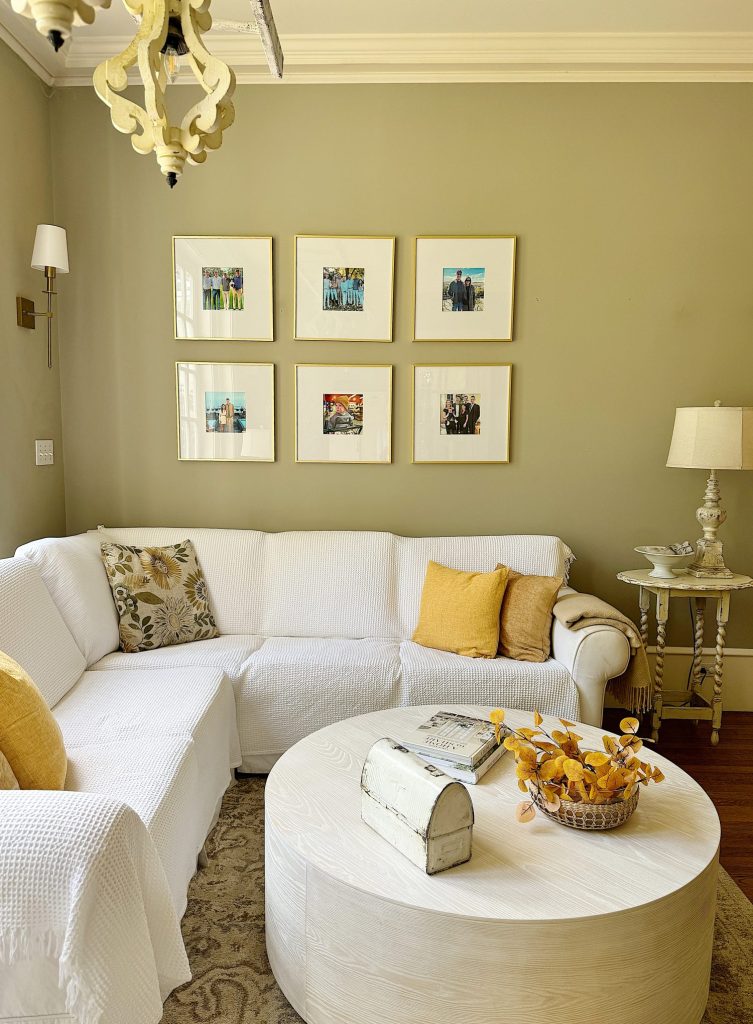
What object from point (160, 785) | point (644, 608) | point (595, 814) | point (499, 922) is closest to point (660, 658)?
point (644, 608)

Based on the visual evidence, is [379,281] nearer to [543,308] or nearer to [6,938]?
[543,308]

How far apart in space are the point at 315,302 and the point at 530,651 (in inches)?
72.3

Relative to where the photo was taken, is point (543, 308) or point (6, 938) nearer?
point (6, 938)

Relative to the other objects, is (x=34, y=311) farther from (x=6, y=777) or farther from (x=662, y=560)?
(x=662, y=560)

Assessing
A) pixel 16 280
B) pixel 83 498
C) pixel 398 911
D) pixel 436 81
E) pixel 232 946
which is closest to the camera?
pixel 398 911

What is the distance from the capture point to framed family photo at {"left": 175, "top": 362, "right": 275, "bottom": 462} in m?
3.41

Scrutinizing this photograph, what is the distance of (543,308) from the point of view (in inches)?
132

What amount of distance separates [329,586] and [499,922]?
1.93 m

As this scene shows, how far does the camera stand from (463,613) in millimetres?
2889

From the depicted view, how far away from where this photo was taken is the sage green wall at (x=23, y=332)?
2922mm

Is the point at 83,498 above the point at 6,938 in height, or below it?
above

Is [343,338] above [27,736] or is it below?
above

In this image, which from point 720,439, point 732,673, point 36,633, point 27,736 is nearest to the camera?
point 27,736

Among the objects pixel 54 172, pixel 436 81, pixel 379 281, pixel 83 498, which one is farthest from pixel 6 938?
pixel 436 81
